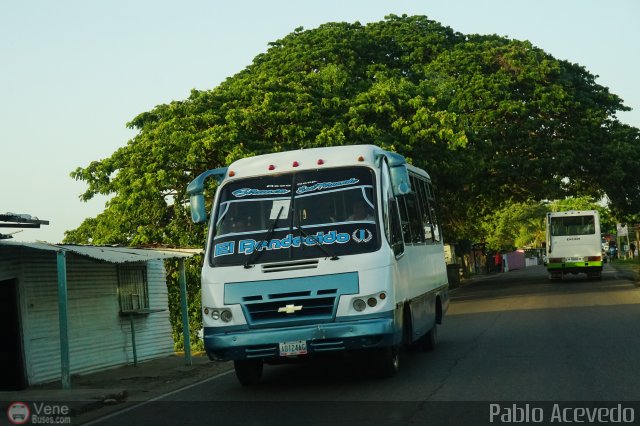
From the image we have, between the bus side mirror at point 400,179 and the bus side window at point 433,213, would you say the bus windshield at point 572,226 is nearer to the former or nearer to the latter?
the bus side window at point 433,213

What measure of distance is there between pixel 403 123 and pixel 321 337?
20055 millimetres

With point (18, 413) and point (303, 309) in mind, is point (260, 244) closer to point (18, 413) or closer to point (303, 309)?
point (303, 309)

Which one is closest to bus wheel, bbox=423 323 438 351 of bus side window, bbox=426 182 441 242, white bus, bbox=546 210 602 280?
bus side window, bbox=426 182 441 242

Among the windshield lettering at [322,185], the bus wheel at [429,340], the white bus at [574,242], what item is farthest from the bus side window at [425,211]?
the white bus at [574,242]

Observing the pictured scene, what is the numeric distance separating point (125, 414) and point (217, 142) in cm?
1660

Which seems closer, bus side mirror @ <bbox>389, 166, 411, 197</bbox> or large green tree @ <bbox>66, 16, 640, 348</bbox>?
bus side mirror @ <bbox>389, 166, 411, 197</bbox>

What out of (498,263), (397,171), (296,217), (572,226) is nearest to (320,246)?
(296,217)

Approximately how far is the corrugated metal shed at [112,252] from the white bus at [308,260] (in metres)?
2.83

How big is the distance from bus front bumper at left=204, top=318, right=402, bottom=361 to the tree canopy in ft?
51.1

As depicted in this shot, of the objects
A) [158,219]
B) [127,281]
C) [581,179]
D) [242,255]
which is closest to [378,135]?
[158,219]

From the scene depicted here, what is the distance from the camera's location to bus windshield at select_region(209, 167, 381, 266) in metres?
10.8

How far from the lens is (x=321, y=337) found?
10.3m

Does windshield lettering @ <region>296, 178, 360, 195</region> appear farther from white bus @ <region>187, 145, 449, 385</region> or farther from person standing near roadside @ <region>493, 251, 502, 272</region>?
person standing near roadside @ <region>493, 251, 502, 272</region>

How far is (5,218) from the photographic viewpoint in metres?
14.8
